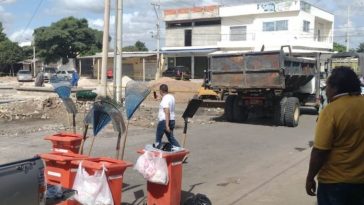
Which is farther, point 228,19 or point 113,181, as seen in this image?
point 228,19

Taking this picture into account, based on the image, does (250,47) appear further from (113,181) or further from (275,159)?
(113,181)

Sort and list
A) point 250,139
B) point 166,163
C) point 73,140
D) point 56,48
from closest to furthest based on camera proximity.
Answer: point 166,163 < point 73,140 < point 250,139 < point 56,48

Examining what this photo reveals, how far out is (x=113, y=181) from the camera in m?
5.77

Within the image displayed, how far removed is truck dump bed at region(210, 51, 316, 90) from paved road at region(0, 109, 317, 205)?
151cm

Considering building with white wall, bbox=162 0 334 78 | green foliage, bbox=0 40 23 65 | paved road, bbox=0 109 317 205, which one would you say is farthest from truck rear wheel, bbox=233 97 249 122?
green foliage, bbox=0 40 23 65

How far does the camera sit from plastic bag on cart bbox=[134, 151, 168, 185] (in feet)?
20.0

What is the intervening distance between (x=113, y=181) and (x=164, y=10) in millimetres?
60339

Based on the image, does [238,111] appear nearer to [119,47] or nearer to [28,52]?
[119,47]

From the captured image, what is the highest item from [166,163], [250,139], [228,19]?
[228,19]

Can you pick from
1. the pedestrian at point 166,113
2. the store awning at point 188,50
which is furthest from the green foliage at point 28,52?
the pedestrian at point 166,113

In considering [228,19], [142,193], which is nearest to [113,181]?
[142,193]

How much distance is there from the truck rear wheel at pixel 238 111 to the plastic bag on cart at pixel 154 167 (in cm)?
1315

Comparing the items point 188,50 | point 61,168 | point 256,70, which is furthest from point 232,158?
point 188,50

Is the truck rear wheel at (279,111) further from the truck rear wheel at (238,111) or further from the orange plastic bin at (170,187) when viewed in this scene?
the orange plastic bin at (170,187)
